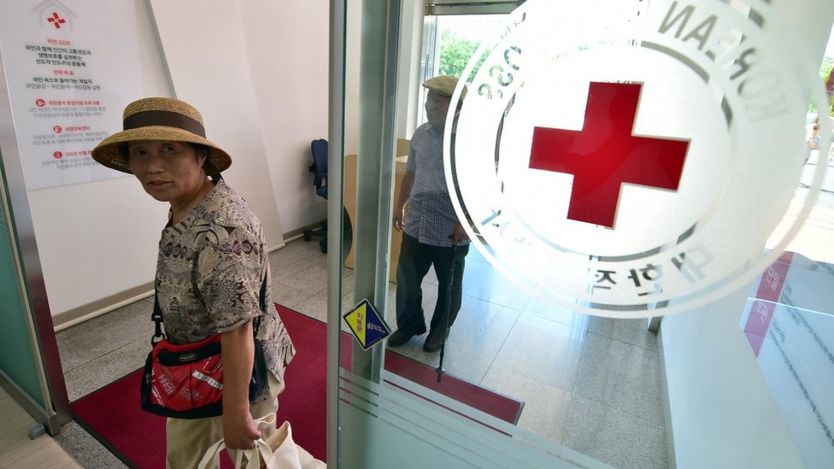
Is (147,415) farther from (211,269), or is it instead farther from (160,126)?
(160,126)

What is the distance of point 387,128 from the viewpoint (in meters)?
0.77

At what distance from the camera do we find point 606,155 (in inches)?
21.5

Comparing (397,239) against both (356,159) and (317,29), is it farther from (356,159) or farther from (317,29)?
(317,29)

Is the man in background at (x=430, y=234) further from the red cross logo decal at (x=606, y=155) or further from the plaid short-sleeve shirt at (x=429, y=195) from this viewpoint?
the red cross logo decal at (x=606, y=155)

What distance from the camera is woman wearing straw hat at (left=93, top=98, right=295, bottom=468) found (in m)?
0.90

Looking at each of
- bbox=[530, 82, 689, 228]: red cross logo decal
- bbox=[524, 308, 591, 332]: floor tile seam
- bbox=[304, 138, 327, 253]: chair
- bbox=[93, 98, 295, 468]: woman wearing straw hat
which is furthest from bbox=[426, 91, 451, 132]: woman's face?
bbox=[304, 138, 327, 253]: chair

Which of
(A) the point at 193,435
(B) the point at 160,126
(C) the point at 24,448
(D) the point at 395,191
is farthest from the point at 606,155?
(C) the point at 24,448

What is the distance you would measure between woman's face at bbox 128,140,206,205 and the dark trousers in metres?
0.55

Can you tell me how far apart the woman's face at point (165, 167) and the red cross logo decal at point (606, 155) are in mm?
801

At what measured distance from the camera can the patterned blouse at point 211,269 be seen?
2.95ft

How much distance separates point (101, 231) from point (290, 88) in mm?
1859

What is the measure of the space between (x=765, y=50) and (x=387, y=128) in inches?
21.3

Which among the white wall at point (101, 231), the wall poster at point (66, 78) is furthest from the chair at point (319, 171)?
the wall poster at point (66, 78)

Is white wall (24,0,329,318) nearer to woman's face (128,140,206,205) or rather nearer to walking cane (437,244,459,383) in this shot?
woman's face (128,140,206,205)
